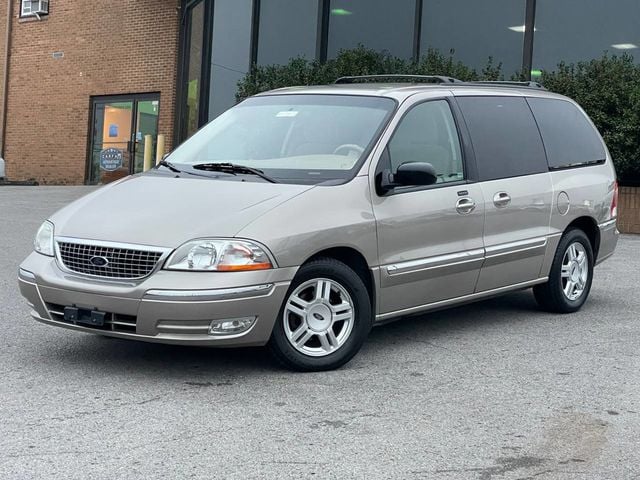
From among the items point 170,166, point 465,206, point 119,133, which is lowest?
point 465,206

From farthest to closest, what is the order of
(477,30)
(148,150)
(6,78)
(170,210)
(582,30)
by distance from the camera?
(6,78) < (148,150) < (477,30) < (582,30) < (170,210)

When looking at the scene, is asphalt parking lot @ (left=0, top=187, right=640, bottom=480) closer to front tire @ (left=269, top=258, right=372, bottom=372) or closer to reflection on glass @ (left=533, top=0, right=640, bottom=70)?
front tire @ (left=269, top=258, right=372, bottom=372)

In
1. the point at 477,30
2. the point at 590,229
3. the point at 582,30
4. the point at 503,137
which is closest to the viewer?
the point at 503,137

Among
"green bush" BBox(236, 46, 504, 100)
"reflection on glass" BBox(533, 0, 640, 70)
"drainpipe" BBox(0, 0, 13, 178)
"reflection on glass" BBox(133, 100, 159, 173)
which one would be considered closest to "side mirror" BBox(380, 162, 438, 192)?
"green bush" BBox(236, 46, 504, 100)

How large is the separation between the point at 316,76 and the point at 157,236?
11.7 metres

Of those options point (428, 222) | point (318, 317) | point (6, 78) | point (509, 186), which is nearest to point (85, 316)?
point (318, 317)

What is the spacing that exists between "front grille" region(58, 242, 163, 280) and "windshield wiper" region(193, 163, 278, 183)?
954mm

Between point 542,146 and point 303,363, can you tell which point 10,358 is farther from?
point 542,146

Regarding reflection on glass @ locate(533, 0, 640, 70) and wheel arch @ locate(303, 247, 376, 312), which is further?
reflection on glass @ locate(533, 0, 640, 70)

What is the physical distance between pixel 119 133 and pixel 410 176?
17.7 m

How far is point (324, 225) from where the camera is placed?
16.8ft

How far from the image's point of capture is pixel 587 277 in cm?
741

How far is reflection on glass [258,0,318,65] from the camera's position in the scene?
17.9 metres

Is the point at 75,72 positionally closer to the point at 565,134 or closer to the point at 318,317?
the point at 565,134
